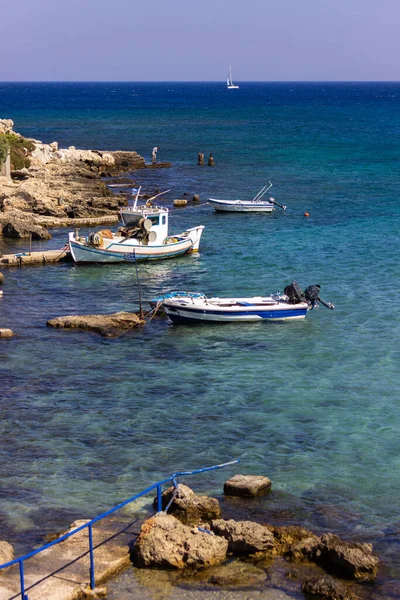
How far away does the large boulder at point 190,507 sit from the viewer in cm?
2033

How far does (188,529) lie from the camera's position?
18953 millimetres

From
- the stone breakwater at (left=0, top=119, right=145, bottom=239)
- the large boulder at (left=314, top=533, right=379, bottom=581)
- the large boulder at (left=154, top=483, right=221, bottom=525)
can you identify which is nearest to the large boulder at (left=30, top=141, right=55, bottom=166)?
the stone breakwater at (left=0, top=119, right=145, bottom=239)

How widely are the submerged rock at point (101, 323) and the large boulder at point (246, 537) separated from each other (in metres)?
16.9

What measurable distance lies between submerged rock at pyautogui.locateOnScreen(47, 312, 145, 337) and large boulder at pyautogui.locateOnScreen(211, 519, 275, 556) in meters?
16.9

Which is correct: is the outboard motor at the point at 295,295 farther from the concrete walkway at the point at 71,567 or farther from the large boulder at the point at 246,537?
the concrete walkway at the point at 71,567

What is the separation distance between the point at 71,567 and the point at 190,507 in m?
3.56

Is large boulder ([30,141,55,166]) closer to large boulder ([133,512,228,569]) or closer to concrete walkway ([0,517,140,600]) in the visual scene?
concrete walkway ([0,517,140,600])

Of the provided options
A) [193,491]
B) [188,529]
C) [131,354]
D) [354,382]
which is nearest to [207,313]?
[131,354]

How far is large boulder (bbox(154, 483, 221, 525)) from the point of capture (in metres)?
20.3

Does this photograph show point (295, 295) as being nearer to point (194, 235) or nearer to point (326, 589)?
point (194, 235)

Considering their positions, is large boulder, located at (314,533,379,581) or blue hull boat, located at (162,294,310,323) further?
blue hull boat, located at (162,294,310,323)

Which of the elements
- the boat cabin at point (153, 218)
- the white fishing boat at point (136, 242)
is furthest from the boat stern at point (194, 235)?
the boat cabin at point (153, 218)

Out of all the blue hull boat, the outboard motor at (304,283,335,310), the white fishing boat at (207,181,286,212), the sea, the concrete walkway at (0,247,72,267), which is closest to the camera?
the sea

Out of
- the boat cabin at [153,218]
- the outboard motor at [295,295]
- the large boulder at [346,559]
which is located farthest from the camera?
the boat cabin at [153,218]
